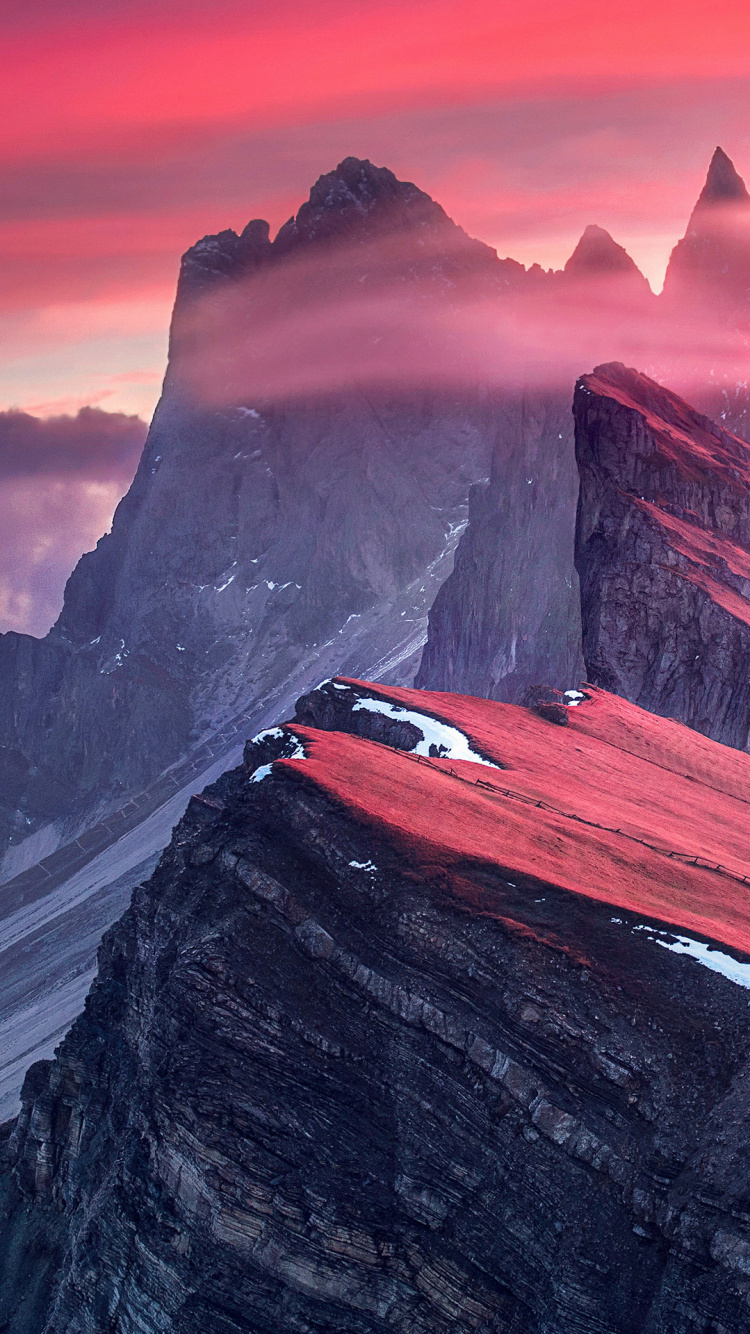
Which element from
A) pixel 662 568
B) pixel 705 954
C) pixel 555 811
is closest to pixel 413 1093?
pixel 705 954

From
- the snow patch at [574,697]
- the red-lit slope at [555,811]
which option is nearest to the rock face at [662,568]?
the snow patch at [574,697]

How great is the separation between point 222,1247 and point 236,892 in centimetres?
1281

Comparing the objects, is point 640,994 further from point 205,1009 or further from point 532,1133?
point 205,1009

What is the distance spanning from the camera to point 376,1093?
1841 inches

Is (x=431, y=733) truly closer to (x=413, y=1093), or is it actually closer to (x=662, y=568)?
(x=413, y=1093)

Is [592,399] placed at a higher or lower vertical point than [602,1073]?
higher

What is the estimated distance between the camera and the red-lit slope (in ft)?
180

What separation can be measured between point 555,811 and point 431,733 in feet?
48.5

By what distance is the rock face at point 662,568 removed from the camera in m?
148

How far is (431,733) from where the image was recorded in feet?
269

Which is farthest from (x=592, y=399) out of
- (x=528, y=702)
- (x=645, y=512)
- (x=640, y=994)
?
(x=640, y=994)

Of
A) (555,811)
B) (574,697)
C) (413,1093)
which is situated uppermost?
(555,811)

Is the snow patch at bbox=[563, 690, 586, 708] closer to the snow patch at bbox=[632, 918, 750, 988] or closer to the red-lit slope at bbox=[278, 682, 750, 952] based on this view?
the red-lit slope at bbox=[278, 682, 750, 952]

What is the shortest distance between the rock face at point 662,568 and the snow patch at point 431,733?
68.9 m
